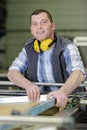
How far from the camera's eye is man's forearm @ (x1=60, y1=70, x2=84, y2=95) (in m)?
1.78

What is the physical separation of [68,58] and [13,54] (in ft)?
21.6

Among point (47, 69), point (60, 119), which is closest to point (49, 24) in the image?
point (47, 69)

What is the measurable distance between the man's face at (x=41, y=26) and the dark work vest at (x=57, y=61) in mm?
94

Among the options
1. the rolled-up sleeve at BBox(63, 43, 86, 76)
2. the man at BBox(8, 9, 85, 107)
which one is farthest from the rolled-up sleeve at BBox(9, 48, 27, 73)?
the rolled-up sleeve at BBox(63, 43, 86, 76)

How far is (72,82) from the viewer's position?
1.84 metres

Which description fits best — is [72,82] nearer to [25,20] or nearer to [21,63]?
[21,63]

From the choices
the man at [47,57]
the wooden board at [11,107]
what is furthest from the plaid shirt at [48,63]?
the wooden board at [11,107]

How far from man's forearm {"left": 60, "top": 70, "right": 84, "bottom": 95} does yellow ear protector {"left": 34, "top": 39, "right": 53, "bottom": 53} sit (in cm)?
24

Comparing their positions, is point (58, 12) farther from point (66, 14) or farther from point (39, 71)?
point (39, 71)

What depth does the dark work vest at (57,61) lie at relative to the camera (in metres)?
2.10

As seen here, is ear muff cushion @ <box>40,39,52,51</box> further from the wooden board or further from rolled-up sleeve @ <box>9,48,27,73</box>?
the wooden board

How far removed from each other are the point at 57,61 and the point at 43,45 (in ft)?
0.39

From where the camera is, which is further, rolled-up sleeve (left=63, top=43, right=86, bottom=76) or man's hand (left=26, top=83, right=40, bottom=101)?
rolled-up sleeve (left=63, top=43, right=86, bottom=76)

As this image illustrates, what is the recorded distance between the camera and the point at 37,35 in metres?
2.07
